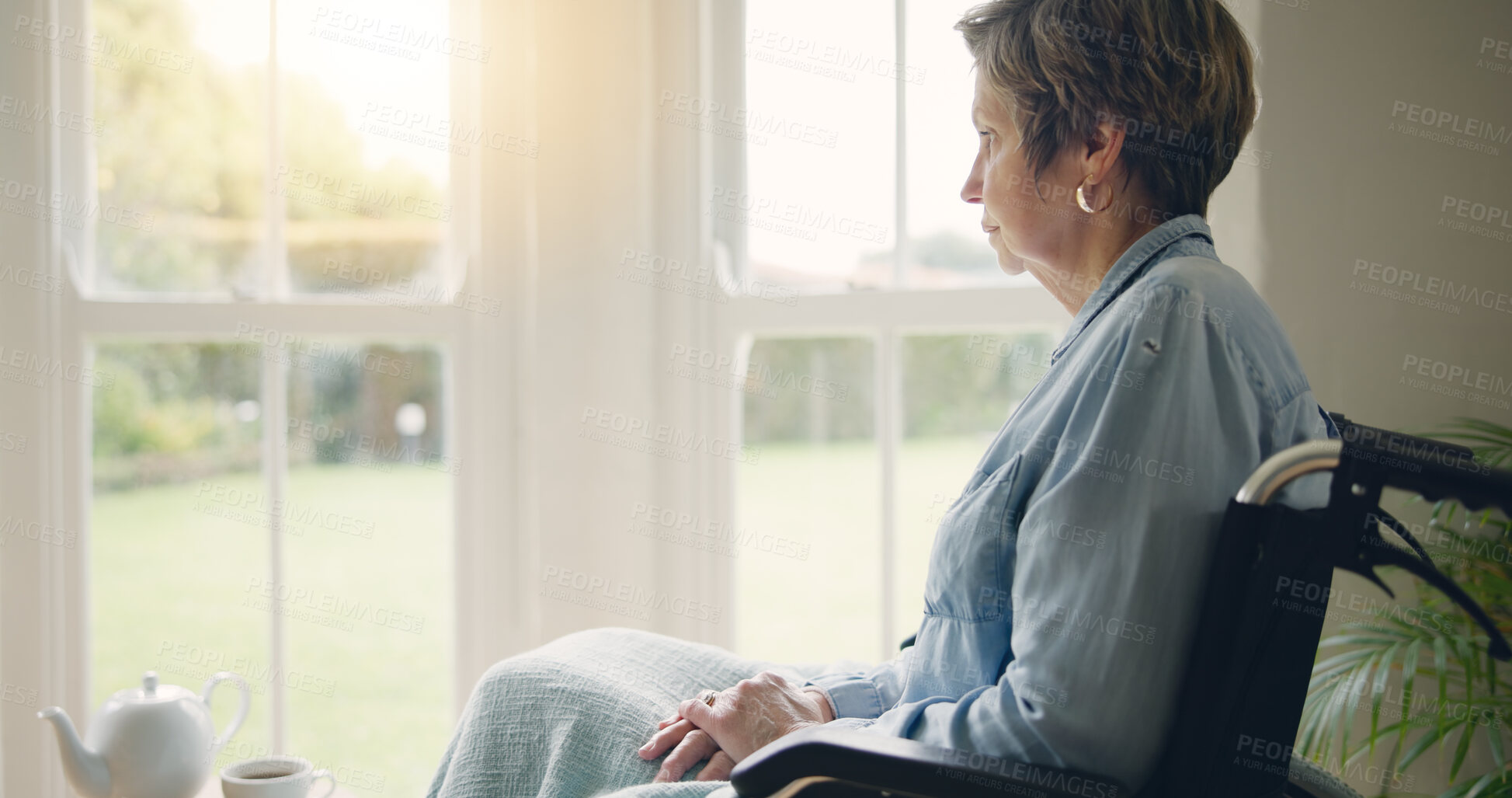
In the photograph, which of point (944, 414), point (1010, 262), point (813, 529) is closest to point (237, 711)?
point (1010, 262)

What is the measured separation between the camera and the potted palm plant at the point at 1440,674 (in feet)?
4.12

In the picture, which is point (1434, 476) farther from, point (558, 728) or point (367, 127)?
point (367, 127)

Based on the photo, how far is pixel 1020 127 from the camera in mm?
1081

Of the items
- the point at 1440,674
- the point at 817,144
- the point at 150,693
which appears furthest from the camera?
the point at 817,144

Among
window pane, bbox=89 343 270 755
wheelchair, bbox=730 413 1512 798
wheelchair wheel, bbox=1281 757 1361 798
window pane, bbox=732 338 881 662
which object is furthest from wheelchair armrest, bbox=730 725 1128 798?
window pane, bbox=732 338 881 662

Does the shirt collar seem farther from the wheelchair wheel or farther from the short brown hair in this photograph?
the wheelchair wheel

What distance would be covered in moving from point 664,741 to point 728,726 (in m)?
0.08

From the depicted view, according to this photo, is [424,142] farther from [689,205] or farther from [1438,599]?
[1438,599]

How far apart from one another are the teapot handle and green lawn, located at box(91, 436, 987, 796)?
112 inches

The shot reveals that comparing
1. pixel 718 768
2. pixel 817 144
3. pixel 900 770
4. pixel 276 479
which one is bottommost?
pixel 718 768

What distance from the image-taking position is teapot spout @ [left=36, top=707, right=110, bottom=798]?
145 cm

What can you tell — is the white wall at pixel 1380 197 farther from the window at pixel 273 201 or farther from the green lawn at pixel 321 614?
the green lawn at pixel 321 614

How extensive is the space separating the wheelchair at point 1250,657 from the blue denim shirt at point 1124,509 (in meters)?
0.03

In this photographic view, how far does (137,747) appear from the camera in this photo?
1452mm
